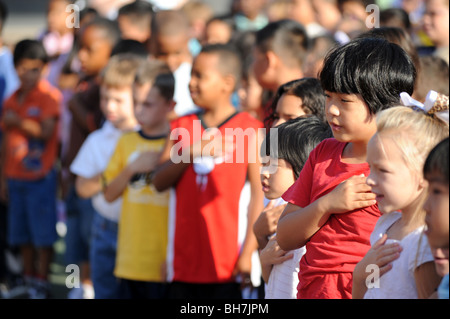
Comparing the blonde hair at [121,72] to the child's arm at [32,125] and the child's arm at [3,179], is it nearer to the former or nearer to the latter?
the child's arm at [32,125]

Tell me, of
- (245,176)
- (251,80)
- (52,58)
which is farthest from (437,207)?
(52,58)

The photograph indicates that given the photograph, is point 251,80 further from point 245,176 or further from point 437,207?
point 437,207

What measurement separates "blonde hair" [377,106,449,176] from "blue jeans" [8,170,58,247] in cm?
452

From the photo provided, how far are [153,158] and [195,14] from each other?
221 inches

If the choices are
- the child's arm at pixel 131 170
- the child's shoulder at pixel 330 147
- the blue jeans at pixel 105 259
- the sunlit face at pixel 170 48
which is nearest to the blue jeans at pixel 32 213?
the sunlit face at pixel 170 48

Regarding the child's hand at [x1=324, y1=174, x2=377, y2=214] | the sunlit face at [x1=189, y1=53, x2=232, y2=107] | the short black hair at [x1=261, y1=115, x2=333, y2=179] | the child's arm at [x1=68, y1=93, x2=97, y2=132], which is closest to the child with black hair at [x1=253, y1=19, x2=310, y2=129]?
the sunlit face at [x1=189, y1=53, x2=232, y2=107]

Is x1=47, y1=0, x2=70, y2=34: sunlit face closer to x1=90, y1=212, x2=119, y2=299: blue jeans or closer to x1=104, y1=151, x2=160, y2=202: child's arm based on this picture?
x1=90, y1=212, x2=119, y2=299: blue jeans

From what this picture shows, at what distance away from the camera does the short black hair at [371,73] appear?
277cm

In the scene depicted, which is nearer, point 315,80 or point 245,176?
point 315,80

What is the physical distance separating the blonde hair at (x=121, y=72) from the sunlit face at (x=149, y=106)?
37 cm

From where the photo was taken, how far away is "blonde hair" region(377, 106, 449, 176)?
235 centimetres

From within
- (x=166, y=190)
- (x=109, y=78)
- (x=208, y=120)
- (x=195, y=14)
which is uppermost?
(x=195, y=14)

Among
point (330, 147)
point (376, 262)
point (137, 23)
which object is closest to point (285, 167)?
point (330, 147)

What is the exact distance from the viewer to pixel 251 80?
19.4ft
